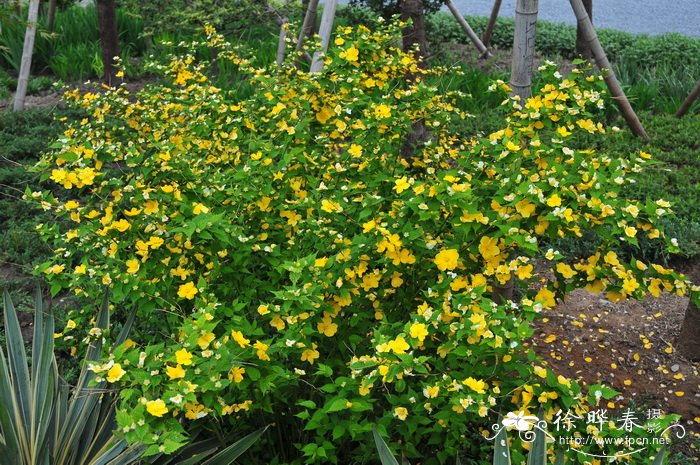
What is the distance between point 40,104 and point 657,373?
522 centimetres

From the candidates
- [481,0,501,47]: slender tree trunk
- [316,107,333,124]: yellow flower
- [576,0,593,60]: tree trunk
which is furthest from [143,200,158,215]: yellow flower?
[481,0,501,47]: slender tree trunk

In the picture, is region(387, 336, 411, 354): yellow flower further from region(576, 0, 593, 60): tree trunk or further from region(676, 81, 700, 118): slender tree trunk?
region(576, 0, 593, 60): tree trunk

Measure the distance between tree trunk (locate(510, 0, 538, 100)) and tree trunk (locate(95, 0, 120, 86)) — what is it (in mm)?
3644

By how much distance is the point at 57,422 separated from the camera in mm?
2133

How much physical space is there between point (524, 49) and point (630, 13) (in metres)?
8.11

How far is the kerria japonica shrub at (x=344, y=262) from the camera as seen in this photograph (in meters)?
1.68

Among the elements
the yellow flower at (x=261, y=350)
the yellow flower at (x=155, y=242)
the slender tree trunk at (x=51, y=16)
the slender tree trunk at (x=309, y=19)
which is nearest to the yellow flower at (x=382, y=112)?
the yellow flower at (x=155, y=242)

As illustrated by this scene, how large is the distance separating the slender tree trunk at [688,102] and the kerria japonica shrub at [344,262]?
3161 mm

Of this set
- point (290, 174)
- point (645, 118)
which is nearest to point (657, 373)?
point (290, 174)

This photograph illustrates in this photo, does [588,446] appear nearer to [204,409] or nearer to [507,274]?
[507,274]

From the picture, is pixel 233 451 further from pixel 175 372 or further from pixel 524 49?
pixel 524 49

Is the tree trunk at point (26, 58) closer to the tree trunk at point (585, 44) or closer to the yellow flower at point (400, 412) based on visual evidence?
the tree trunk at point (585, 44)

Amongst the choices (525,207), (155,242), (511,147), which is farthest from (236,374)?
(511,147)

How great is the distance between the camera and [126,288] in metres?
1.93
